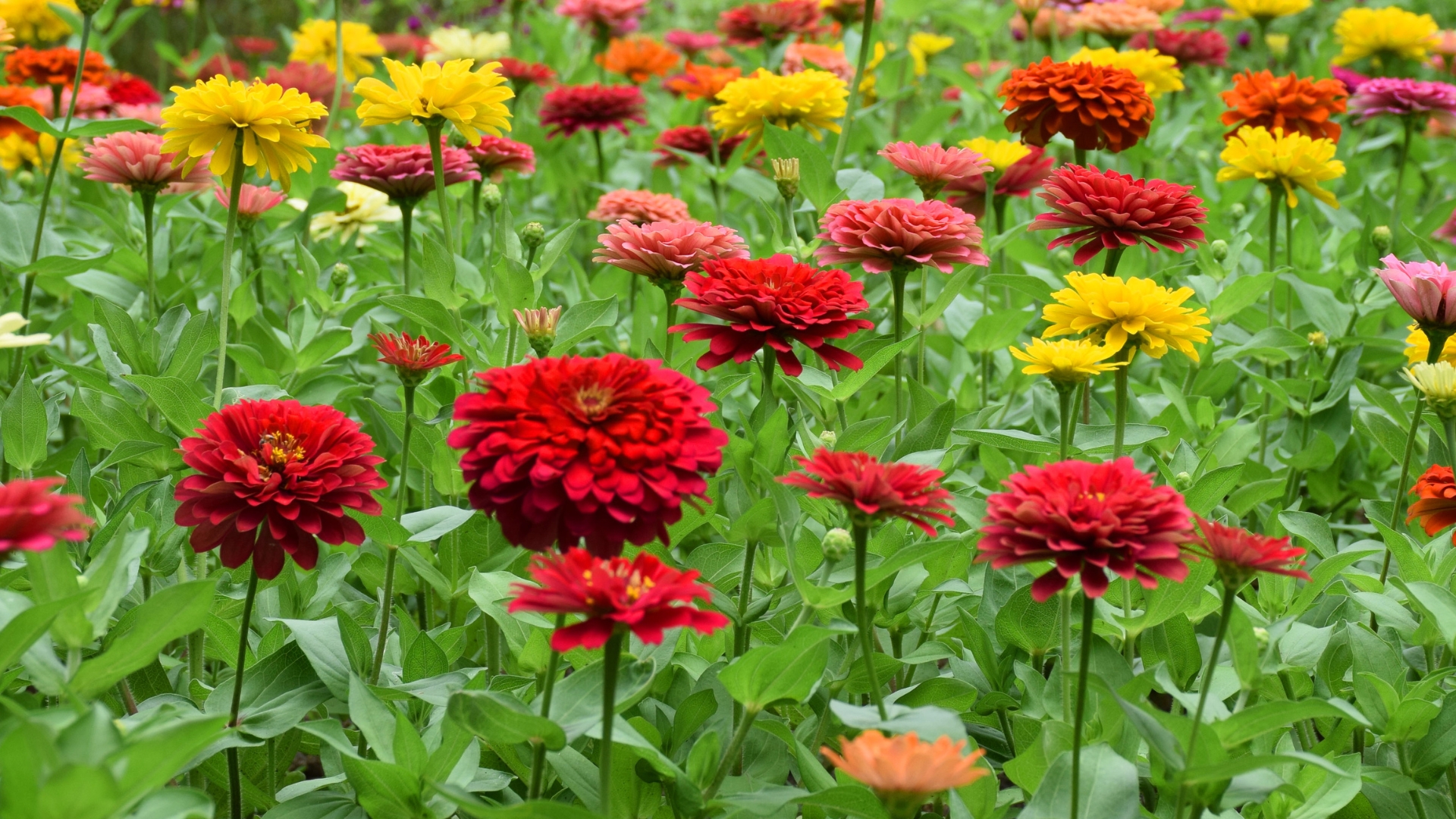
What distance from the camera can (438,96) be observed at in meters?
1.65

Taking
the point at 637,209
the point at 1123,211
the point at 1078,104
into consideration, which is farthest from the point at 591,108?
the point at 1123,211

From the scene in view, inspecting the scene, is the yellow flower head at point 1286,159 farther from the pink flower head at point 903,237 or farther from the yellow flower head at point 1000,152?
the pink flower head at point 903,237

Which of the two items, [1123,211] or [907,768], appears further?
[1123,211]

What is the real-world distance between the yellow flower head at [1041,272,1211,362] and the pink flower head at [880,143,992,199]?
0.39m

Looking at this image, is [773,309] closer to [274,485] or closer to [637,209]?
[274,485]

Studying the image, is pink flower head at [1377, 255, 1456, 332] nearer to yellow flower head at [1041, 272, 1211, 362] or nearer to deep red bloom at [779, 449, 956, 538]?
yellow flower head at [1041, 272, 1211, 362]

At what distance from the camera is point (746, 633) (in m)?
1.46

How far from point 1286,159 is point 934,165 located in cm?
69

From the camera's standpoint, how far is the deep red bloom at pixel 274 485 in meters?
1.18

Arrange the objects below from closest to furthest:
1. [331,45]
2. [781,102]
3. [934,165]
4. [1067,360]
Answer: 1. [1067,360]
2. [934,165]
3. [781,102]
4. [331,45]

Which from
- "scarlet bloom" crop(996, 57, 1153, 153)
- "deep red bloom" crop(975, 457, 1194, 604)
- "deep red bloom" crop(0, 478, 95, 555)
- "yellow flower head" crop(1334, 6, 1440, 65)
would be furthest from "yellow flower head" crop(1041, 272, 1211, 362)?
"yellow flower head" crop(1334, 6, 1440, 65)

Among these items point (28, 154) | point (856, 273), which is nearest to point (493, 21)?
point (28, 154)

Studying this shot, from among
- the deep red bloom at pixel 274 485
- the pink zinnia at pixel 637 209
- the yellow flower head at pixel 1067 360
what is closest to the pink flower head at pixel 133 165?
the pink zinnia at pixel 637 209

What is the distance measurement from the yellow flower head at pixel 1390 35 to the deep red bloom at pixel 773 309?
2548 mm
